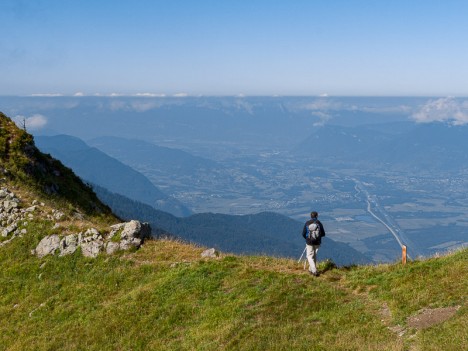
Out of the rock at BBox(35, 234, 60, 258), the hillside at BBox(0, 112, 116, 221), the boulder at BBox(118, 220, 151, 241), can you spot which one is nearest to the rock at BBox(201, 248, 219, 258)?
the boulder at BBox(118, 220, 151, 241)

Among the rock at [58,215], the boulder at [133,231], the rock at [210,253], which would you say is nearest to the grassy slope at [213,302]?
the rock at [210,253]

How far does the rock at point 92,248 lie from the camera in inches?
1123

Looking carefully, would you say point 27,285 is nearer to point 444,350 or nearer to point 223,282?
point 223,282

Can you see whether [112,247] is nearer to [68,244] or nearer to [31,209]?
[68,244]

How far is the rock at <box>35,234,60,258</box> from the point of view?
95.3ft

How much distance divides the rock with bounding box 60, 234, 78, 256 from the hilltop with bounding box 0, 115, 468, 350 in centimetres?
50

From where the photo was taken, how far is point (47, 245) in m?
29.4

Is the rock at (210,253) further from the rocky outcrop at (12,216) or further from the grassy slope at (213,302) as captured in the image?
the rocky outcrop at (12,216)

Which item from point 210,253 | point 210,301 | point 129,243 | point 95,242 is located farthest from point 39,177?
point 210,301

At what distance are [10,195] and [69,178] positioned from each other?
12.5 m

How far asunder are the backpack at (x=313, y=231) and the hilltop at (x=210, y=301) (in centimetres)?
215

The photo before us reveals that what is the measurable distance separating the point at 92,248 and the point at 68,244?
5.94 feet

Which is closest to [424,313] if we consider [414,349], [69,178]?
[414,349]

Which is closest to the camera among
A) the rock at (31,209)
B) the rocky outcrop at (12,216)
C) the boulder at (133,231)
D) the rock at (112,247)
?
the rock at (112,247)
